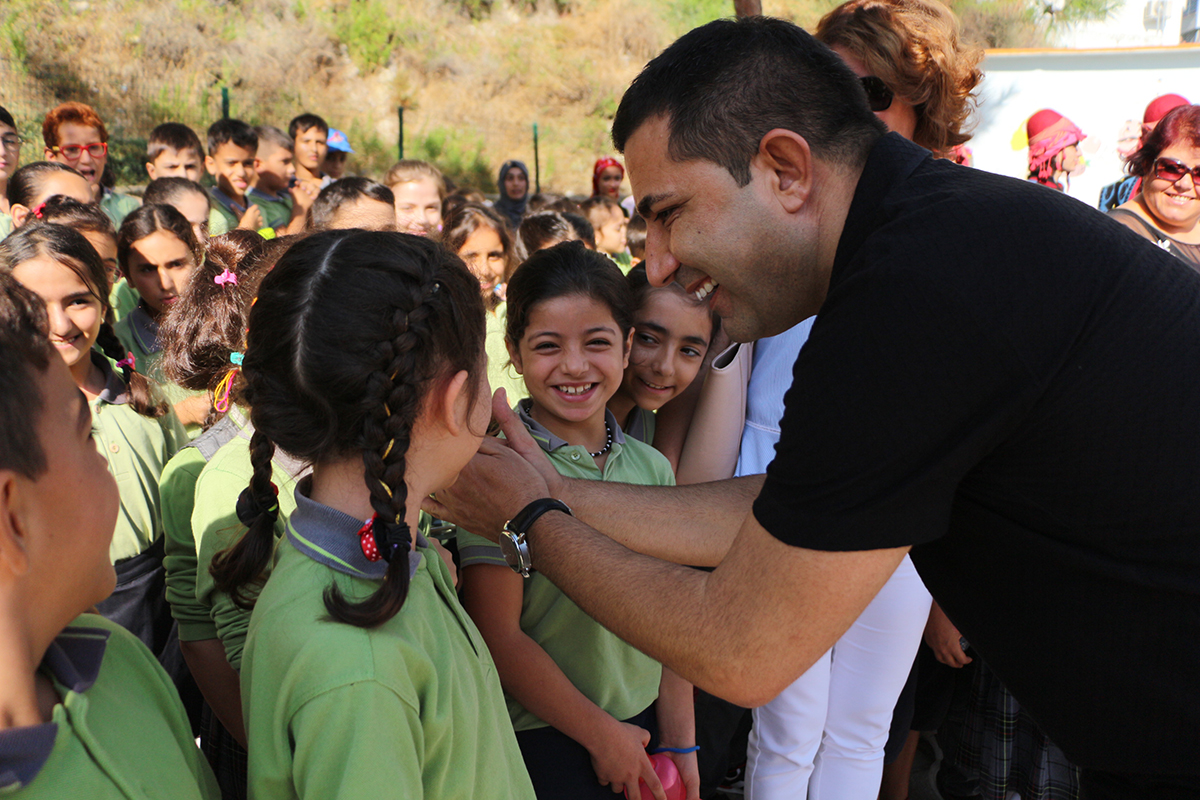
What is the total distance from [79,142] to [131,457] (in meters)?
4.16

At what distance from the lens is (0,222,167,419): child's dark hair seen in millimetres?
2684

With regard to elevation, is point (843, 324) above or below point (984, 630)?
above

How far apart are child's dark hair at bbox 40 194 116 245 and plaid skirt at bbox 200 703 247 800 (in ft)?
8.14

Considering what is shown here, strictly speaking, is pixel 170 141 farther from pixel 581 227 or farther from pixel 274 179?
pixel 581 227

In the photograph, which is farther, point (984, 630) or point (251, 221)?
point (251, 221)

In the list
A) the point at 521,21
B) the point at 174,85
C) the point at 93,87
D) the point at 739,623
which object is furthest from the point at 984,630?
the point at 521,21

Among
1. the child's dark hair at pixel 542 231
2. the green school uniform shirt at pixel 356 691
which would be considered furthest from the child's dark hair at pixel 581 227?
the green school uniform shirt at pixel 356 691

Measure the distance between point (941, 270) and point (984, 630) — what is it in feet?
2.11

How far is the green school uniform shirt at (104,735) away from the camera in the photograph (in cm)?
89

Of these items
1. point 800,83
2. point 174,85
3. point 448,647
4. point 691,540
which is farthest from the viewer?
point 174,85

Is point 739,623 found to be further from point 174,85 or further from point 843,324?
point 174,85

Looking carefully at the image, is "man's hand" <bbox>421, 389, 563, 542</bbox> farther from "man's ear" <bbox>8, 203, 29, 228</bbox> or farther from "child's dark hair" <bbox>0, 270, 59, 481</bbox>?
"man's ear" <bbox>8, 203, 29, 228</bbox>

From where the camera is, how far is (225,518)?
5.95 ft

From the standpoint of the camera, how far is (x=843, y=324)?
125cm
